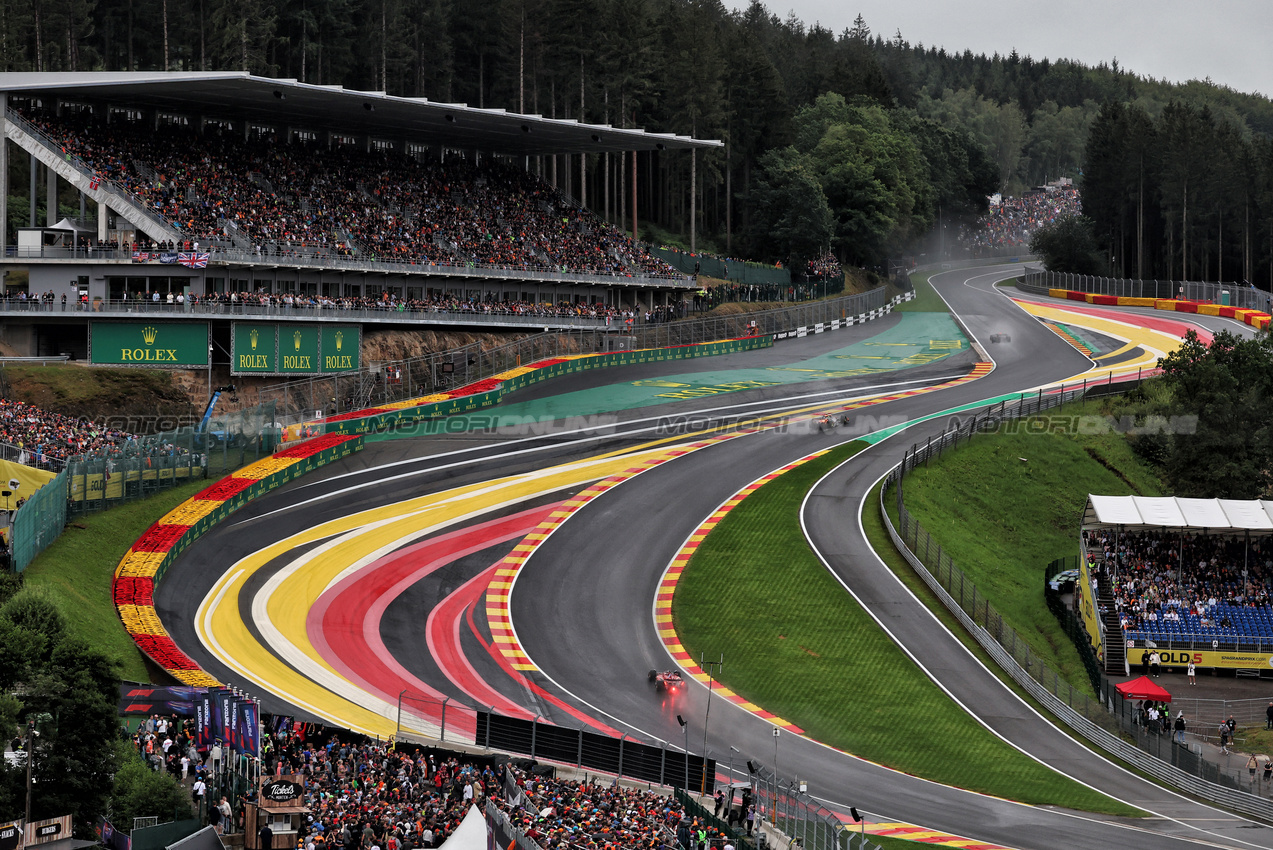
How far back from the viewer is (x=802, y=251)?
90562 millimetres

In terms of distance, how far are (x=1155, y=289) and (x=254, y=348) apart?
65.7 meters

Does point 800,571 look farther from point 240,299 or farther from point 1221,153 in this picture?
point 1221,153

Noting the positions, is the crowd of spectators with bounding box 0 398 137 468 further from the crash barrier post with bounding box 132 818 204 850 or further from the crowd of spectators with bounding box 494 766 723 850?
the crowd of spectators with bounding box 494 766 723 850

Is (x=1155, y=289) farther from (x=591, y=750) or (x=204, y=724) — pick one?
(x=204, y=724)

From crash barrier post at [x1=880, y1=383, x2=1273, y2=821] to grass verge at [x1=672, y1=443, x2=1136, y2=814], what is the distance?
258 cm

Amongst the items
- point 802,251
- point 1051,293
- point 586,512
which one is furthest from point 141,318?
point 1051,293

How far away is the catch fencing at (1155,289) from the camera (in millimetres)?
89312

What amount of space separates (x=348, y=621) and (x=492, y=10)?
2714 inches

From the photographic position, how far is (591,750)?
2861 cm

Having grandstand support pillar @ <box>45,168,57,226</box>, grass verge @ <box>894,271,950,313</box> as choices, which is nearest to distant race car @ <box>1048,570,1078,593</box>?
grandstand support pillar @ <box>45,168,57,226</box>

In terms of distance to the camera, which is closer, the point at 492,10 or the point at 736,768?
the point at 736,768

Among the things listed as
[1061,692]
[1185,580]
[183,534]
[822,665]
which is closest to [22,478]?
[183,534]

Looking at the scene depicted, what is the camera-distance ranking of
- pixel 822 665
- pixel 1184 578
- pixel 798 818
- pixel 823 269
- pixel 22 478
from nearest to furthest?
pixel 798 818 < pixel 822 665 < pixel 22 478 < pixel 1184 578 < pixel 823 269

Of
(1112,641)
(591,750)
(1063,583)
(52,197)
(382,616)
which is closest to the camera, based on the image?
(591,750)
